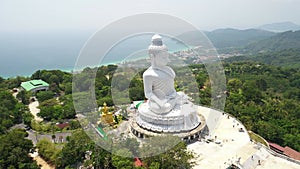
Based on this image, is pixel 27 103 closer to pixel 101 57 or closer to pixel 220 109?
pixel 101 57

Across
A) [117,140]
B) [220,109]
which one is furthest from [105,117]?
[220,109]

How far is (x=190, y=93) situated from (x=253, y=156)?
13.0 meters

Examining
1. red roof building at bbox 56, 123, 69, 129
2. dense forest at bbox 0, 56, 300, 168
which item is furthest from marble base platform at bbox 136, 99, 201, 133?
red roof building at bbox 56, 123, 69, 129

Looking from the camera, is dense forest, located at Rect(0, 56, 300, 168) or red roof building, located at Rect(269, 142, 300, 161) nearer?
dense forest, located at Rect(0, 56, 300, 168)

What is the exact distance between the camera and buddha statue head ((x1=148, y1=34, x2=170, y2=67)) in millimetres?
15859

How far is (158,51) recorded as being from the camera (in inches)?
626

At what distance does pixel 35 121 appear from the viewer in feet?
70.8

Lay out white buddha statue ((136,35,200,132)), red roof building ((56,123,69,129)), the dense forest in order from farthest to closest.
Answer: red roof building ((56,123,69,129)) → white buddha statue ((136,35,200,132)) → the dense forest

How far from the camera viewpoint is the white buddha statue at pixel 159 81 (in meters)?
15.9

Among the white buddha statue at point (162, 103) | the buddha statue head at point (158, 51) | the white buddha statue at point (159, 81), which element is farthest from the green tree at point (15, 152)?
the buddha statue head at point (158, 51)

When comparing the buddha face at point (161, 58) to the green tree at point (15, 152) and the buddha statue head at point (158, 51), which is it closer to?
the buddha statue head at point (158, 51)

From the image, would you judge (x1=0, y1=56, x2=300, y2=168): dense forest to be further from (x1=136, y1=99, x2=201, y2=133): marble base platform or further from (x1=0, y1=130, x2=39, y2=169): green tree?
(x1=136, y1=99, x2=201, y2=133): marble base platform

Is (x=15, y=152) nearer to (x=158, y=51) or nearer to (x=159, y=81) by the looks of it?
(x=159, y=81)

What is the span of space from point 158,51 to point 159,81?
1850mm
